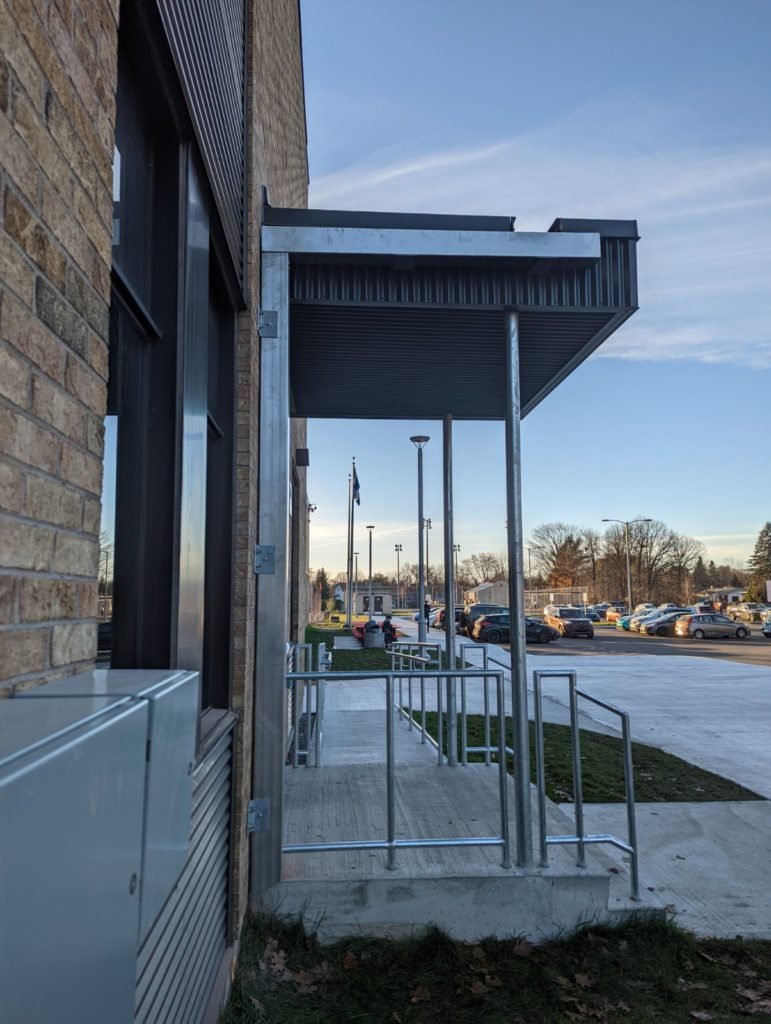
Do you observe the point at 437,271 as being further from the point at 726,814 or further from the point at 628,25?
the point at 628,25

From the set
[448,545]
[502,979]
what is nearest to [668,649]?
[448,545]

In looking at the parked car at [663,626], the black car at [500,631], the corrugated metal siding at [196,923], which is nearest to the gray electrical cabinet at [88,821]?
the corrugated metal siding at [196,923]

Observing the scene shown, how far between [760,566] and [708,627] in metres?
44.5

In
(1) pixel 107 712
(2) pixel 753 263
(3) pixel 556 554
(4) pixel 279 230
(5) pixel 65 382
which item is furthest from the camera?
(3) pixel 556 554

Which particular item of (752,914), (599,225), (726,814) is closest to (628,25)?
(599,225)

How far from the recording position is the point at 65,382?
1.22 metres

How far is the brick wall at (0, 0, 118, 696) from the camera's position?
1.01 meters

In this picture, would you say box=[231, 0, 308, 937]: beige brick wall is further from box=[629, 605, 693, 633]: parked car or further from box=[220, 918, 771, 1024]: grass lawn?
box=[629, 605, 693, 633]: parked car

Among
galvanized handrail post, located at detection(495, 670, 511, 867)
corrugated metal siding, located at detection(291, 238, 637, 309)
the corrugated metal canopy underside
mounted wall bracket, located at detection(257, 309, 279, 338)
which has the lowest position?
galvanized handrail post, located at detection(495, 670, 511, 867)

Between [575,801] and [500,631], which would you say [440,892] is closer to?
[575,801]

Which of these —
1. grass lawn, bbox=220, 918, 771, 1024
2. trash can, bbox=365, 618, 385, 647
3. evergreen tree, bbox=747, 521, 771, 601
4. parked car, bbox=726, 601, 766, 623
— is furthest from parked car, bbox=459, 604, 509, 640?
evergreen tree, bbox=747, 521, 771, 601

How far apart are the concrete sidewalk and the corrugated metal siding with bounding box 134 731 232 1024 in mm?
2688

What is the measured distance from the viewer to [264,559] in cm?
386

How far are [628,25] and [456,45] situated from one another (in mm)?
1990
